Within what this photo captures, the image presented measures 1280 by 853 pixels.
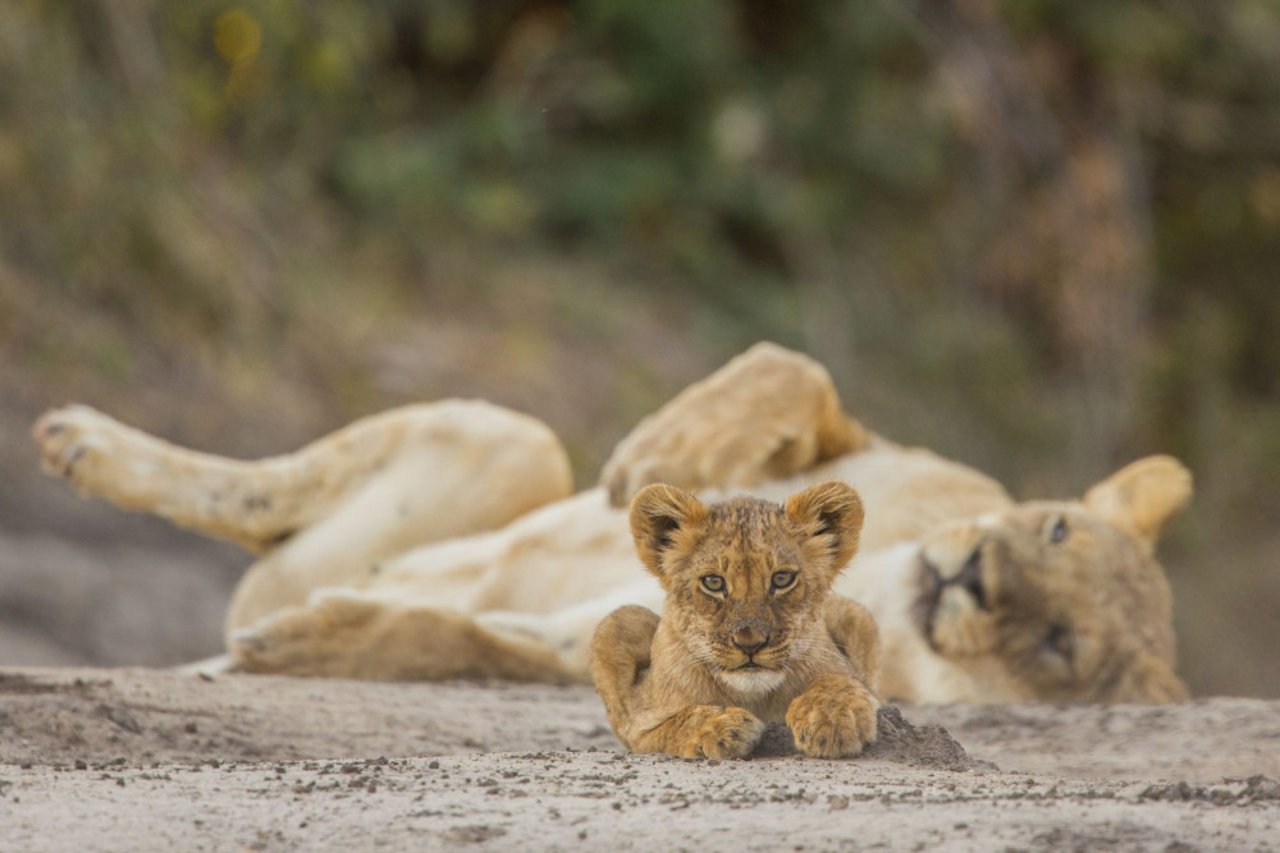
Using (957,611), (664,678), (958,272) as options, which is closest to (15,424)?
(957,611)

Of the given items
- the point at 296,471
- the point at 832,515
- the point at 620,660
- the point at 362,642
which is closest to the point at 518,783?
the point at 620,660

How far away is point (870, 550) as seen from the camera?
5.40 m

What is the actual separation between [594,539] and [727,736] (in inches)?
103

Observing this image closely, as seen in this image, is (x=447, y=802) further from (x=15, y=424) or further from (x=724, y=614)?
(x=15, y=424)

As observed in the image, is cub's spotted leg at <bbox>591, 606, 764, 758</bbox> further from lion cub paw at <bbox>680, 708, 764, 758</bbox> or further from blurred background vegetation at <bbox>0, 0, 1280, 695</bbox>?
blurred background vegetation at <bbox>0, 0, 1280, 695</bbox>

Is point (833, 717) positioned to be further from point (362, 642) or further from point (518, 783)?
point (362, 642)

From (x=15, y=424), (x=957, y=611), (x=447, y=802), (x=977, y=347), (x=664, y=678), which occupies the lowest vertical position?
(x=447, y=802)

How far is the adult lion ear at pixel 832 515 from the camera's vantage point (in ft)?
10.2

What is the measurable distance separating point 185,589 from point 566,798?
234 inches

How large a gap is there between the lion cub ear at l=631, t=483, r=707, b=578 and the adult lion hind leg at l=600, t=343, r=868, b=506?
204cm

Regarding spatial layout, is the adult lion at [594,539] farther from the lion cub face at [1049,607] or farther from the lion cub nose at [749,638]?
the lion cub nose at [749,638]

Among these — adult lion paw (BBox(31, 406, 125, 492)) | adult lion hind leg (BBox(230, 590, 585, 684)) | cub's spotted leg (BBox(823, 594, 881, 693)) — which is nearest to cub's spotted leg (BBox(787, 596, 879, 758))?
cub's spotted leg (BBox(823, 594, 881, 693))

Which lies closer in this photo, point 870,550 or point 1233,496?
point 870,550

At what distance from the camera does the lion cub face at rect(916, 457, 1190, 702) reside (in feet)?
15.6
